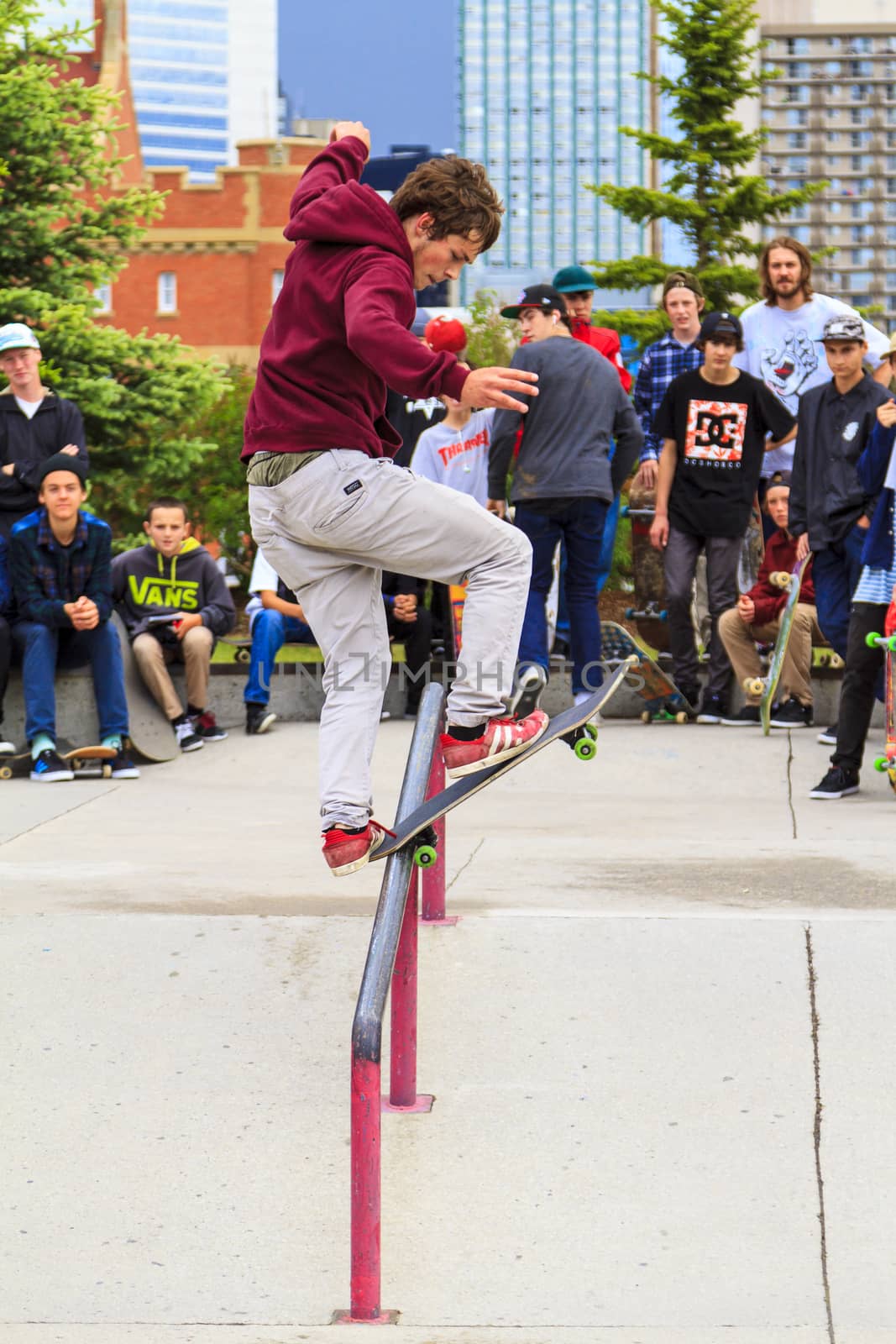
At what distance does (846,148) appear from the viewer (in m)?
144

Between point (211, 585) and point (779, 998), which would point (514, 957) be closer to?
point (779, 998)

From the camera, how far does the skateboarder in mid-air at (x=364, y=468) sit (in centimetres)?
370

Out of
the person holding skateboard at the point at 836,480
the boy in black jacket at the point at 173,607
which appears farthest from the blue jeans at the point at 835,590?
the boy in black jacket at the point at 173,607

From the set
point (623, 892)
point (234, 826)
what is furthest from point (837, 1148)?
point (234, 826)

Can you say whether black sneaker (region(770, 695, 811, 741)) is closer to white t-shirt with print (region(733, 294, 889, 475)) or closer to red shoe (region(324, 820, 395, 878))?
white t-shirt with print (region(733, 294, 889, 475))

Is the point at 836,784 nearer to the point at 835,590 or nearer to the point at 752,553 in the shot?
the point at 835,590

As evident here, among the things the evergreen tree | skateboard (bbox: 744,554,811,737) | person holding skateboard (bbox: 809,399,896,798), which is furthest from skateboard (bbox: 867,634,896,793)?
the evergreen tree

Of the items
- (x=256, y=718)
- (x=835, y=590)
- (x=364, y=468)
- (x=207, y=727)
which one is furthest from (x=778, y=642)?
(x=364, y=468)

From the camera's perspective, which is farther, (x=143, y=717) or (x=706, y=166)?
(x=706, y=166)

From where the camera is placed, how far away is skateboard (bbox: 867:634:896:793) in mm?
7324

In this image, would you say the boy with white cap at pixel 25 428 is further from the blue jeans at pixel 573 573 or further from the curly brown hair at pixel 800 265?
the curly brown hair at pixel 800 265

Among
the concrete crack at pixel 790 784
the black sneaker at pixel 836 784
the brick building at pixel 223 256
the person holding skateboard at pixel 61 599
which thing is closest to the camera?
the concrete crack at pixel 790 784

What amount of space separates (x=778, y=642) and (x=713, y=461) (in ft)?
3.70

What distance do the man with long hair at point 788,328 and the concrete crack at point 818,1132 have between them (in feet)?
16.6
